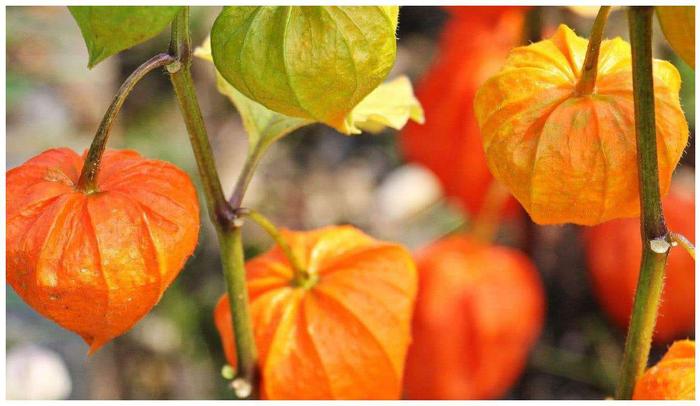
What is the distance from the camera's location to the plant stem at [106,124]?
0.52 m

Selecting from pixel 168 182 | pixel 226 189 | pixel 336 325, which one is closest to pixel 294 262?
pixel 336 325

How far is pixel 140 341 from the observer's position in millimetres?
1685

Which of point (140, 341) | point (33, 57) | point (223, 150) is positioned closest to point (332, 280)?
point (140, 341)

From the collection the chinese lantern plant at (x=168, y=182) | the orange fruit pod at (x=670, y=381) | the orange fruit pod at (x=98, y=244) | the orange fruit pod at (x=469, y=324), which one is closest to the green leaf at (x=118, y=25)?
the chinese lantern plant at (x=168, y=182)

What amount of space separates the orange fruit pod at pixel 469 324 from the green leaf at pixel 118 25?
0.97m

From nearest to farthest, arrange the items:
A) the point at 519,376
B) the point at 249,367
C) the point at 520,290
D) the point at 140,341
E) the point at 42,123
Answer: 1. the point at 249,367
2. the point at 520,290
3. the point at 519,376
4. the point at 140,341
5. the point at 42,123

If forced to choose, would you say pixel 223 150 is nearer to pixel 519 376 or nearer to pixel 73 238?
pixel 519 376

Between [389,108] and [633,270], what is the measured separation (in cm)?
94

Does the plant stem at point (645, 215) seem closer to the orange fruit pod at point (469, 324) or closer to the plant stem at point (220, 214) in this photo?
the plant stem at point (220, 214)

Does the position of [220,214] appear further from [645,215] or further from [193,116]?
[645,215]

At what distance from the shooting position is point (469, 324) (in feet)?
Result: 4.53

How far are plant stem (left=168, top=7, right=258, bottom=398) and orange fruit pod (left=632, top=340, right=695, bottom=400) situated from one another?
0.23 m

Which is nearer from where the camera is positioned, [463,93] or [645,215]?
[645,215]

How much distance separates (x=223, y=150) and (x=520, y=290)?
0.69 meters
